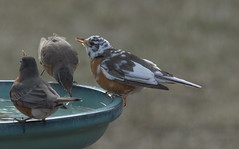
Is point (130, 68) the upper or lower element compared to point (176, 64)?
upper

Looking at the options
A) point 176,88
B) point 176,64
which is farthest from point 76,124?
point 176,64

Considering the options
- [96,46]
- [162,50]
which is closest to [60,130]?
[96,46]

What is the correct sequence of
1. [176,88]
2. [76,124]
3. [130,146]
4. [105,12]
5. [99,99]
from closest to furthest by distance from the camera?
[76,124] → [99,99] → [130,146] → [176,88] → [105,12]

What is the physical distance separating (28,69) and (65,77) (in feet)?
3.85

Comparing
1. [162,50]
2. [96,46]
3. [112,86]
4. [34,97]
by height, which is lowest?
[162,50]

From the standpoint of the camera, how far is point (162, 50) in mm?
13742

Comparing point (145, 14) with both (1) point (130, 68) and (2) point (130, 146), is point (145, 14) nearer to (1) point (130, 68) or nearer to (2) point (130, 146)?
(2) point (130, 146)

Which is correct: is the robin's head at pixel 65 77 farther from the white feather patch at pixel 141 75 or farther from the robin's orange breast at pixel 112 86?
the white feather patch at pixel 141 75

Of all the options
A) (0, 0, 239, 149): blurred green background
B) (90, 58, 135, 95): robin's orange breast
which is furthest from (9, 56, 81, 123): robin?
(0, 0, 239, 149): blurred green background

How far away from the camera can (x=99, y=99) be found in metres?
5.58

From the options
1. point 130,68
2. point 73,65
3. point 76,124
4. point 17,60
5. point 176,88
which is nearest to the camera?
point 76,124

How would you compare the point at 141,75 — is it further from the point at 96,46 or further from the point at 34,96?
the point at 34,96

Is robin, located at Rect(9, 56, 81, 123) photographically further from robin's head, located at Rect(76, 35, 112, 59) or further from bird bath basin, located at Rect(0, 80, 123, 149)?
robin's head, located at Rect(76, 35, 112, 59)

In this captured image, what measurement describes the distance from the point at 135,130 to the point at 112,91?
3.98 meters
